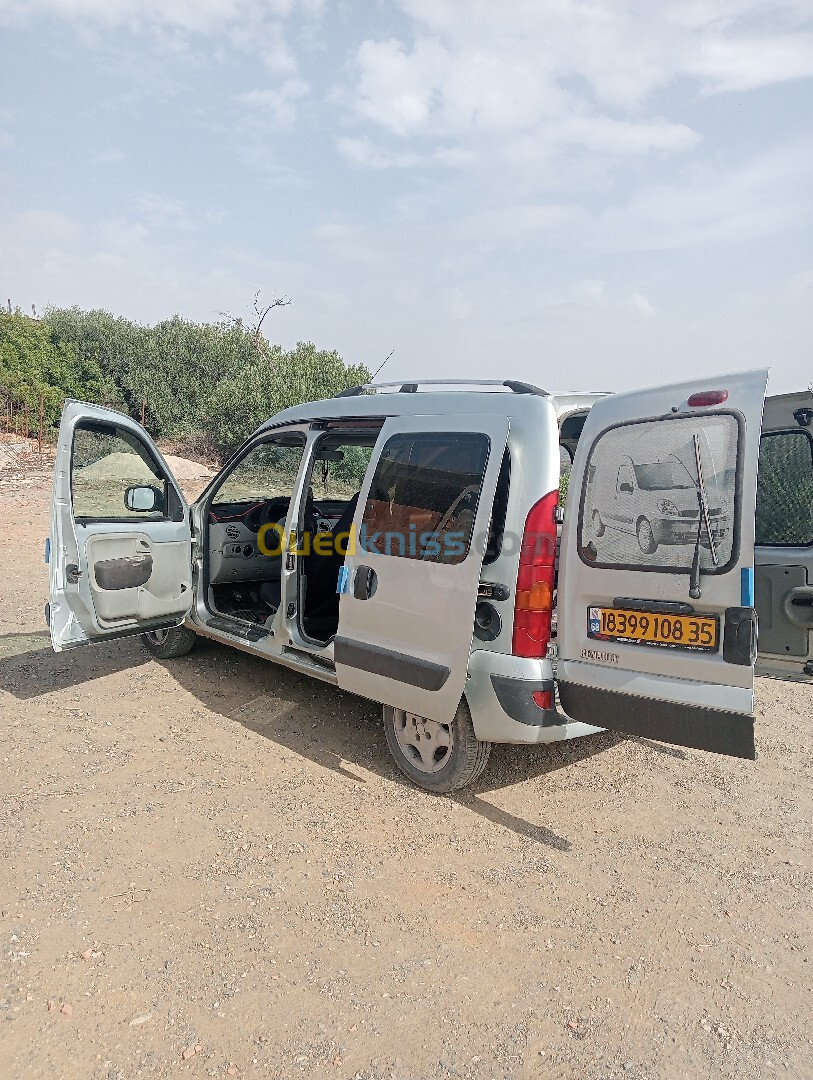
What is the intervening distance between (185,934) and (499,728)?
1469 mm

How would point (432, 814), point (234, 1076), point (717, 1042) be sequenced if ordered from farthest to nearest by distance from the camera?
point (432, 814) → point (717, 1042) → point (234, 1076)

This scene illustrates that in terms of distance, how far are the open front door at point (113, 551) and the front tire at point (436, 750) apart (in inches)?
71.8

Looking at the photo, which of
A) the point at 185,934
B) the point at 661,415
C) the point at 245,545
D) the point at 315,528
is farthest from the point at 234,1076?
the point at 245,545

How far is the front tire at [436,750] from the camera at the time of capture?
3541 millimetres

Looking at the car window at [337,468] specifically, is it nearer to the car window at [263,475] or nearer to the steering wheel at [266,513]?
the car window at [263,475]

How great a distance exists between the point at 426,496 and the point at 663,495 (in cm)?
112

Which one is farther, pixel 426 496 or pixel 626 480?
pixel 426 496

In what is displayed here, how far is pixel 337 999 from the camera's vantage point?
7.93ft

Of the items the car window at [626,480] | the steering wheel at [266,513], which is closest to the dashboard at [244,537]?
the steering wheel at [266,513]

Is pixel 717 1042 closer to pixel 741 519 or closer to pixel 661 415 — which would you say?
pixel 741 519

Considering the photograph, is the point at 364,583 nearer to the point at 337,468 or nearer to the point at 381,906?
the point at 381,906

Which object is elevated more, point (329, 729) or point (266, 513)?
point (266, 513)

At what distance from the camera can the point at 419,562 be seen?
3.53m

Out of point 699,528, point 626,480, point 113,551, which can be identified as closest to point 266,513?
point 113,551
